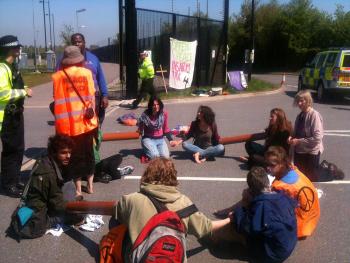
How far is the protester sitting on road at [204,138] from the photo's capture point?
7.07 metres

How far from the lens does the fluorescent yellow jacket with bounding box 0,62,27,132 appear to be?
486 cm

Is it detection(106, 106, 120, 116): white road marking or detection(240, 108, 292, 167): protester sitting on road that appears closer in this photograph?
detection(240, 108, 292, 167): protester sitting on road

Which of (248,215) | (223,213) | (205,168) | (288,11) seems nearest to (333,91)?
(205,168)

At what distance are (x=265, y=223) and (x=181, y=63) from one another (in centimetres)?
1319

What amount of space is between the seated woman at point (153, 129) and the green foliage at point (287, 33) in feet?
109

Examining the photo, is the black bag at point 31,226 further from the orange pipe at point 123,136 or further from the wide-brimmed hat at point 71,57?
the orange pipe at point 123,136

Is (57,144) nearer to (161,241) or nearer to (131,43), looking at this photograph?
(161,241)

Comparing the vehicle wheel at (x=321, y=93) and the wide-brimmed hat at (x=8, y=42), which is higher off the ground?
the wide-brimmed hat at (x=8, y=42)

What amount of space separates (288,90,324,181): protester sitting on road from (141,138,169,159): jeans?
6.70ft

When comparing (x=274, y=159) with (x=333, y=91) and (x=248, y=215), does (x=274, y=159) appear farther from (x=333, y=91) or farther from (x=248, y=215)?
(x=333, y=91)

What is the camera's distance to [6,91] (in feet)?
16.0

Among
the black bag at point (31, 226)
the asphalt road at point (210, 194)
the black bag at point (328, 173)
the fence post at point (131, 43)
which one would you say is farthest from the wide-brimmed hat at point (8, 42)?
the fence post at point (131, 43)

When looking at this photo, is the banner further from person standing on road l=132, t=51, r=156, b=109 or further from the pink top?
the pink top

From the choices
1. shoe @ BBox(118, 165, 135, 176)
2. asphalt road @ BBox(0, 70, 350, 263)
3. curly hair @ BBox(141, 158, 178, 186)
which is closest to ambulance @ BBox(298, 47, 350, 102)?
asphalt road @ BBox(0, 70, 350, 263)
